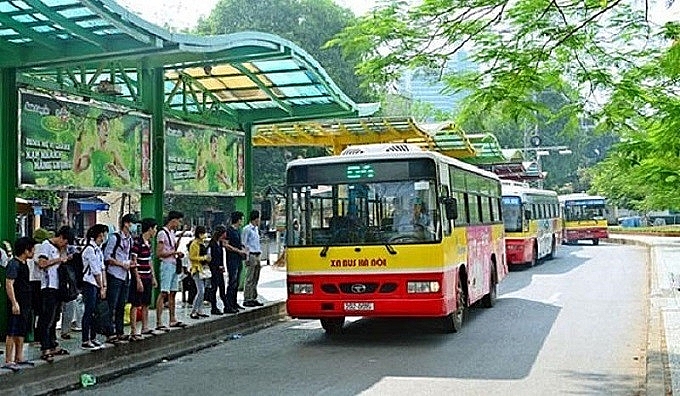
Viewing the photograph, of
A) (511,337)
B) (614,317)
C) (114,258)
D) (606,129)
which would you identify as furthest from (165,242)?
(614,317)

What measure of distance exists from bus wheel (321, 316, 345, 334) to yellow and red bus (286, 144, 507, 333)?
91 centimetres

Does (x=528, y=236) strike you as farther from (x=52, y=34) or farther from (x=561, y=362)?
(x=52, y=34)

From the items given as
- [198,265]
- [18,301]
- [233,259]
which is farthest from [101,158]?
[18,301]

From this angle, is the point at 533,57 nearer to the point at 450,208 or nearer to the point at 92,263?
the point at 450,208

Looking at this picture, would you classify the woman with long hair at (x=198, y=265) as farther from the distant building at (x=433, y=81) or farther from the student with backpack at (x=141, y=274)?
the distant building at (x=433, y=81)

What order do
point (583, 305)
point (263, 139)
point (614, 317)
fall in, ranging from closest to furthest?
point (614, 317)
point (583, 305)
point (263, 139)

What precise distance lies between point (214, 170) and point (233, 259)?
9.67 feet

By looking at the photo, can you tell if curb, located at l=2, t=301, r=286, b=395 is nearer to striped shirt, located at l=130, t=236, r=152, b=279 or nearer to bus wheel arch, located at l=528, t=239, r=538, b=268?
striped shirt, located at l=130, t=236, r=152, b=279

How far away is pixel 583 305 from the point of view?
695 inches

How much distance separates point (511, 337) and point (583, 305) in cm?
495

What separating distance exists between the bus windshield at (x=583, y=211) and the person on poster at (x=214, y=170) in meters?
29.2

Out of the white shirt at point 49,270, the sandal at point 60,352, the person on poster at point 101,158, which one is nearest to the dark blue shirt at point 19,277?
the white shirt at point 49,270

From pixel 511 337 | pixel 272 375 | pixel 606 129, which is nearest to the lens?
pixel 272 375

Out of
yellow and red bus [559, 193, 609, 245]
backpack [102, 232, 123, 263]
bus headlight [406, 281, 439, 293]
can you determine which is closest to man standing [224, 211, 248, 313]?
backpack [102, 232, 123, 263]
